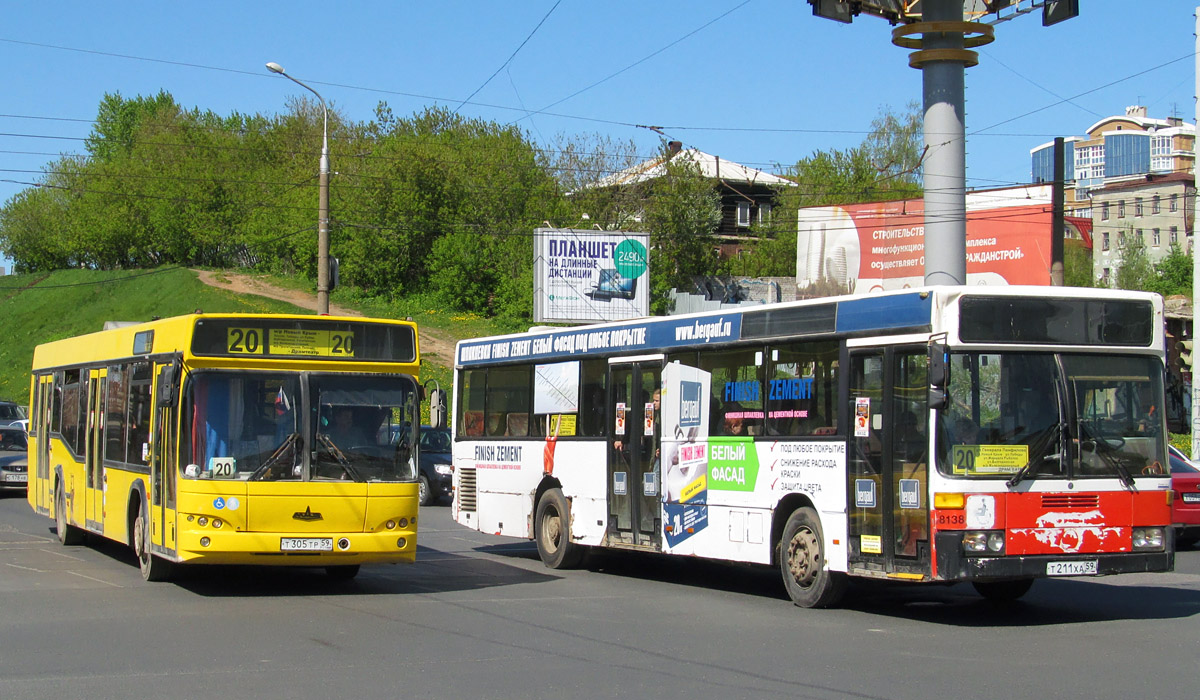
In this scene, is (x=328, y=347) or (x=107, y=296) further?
(x=107, y=296)

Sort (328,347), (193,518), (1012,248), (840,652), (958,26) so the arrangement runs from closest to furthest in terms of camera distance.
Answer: (840,652), (193,518), (328,347), (958,26), (1012,248)

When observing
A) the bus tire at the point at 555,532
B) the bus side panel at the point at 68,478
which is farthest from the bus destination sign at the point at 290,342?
the bus side panel at the point at 68,478

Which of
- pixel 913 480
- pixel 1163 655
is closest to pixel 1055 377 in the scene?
pixel 913 480

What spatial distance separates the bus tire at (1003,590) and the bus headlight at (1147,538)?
1513 mm

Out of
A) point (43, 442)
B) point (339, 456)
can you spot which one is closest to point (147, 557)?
point (339, 456)

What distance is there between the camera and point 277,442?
12195 mm

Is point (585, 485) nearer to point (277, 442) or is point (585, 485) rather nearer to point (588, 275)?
point (277, 442)

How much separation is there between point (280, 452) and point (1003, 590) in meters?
7.11

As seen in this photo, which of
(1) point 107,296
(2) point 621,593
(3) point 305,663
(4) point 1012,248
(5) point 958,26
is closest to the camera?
(3) point 305,663

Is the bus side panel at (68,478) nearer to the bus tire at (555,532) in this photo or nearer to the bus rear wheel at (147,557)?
the bus rear wheel at (147,557)

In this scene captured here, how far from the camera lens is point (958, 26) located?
938 inches

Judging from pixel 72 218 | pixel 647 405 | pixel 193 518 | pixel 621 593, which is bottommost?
pixel 621 593

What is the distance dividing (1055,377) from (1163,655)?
2569 mm

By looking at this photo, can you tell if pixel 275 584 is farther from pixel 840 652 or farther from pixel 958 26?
pixel 958 26
